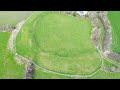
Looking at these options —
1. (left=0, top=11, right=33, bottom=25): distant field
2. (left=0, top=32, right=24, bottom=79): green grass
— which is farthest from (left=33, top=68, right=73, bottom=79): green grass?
(left=0, top=11, right=33, bottom=25): distant field

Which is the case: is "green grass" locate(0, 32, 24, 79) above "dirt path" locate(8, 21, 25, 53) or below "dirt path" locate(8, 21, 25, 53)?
below

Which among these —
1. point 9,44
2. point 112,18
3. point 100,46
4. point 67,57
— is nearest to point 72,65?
point 67,57

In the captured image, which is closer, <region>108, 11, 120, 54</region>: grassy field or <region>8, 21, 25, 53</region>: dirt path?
<region>8, 21, 25, 53</region>: dirt path

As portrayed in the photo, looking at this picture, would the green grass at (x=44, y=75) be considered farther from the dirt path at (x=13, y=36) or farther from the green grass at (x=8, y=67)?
the dirt path at (x=13, y=36)

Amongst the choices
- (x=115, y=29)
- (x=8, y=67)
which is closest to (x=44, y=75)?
(x=8, y=67)

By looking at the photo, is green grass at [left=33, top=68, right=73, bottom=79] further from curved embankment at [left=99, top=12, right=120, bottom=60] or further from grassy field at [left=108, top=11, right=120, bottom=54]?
grassy field at [left=108, top=11, right=120, bottom=54]

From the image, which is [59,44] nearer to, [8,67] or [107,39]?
[107,39]

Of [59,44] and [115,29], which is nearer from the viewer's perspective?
[59,44]
